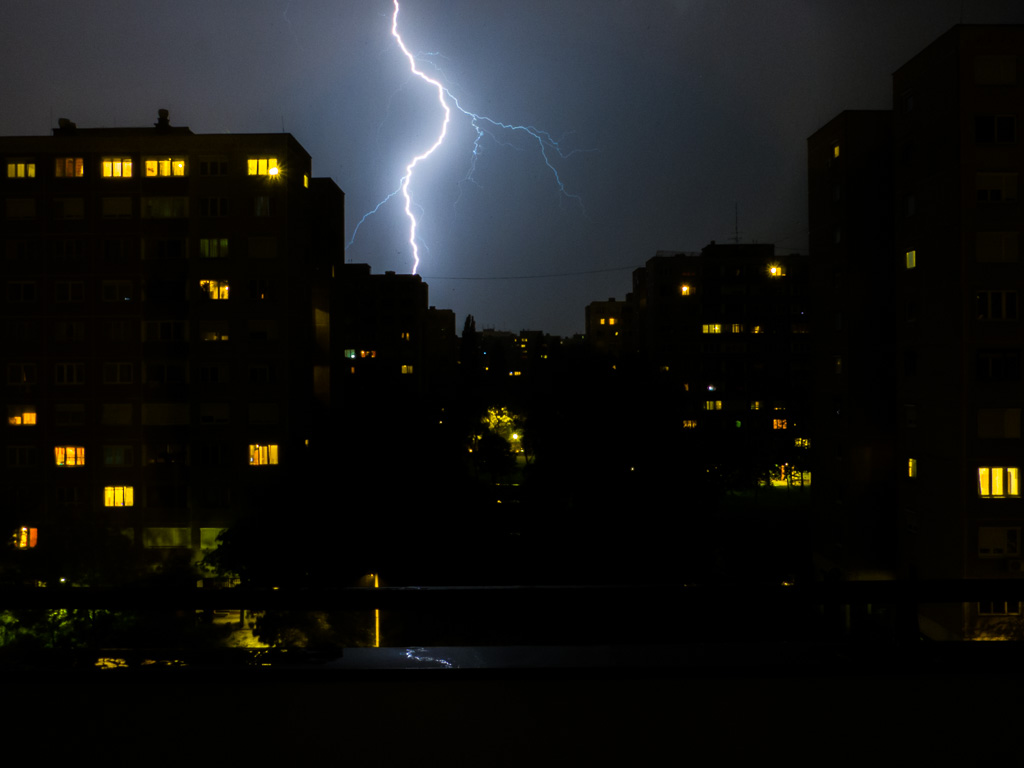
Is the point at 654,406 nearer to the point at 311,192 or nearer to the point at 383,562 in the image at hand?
the point at 383,562

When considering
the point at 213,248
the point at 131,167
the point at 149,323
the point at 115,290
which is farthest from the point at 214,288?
the point at 131,167

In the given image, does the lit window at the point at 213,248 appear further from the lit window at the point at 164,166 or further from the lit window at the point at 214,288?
the lit window at the point at 164,166

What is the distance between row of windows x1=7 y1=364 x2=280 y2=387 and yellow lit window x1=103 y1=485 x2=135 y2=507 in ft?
14.0

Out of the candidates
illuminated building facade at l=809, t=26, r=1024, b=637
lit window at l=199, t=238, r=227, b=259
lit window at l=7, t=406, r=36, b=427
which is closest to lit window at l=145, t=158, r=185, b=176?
lit window at l=199, t=238, r=227, b=259

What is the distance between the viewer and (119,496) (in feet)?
88.8

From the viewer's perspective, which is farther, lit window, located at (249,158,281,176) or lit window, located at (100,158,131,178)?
lit window, located at (100,158,131,178)

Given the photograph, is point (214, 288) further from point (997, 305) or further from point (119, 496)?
point (997, 305)

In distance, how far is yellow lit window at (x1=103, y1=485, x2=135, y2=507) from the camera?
27.0m

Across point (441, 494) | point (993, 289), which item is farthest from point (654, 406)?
point (993, 289)

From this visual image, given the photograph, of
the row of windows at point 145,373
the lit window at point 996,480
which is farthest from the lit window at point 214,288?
the lit window at point 996,480

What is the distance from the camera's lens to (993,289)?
17.6 metres

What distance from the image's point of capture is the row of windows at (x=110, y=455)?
27.0m

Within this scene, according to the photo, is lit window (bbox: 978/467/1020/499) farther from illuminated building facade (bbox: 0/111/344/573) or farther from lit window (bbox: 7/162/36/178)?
lit window (bbox: 7/162/36/178)

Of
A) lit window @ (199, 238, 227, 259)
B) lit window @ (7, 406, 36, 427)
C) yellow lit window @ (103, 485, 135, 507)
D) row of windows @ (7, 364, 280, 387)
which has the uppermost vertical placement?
lit window @ (199, 238, 227, 259)
